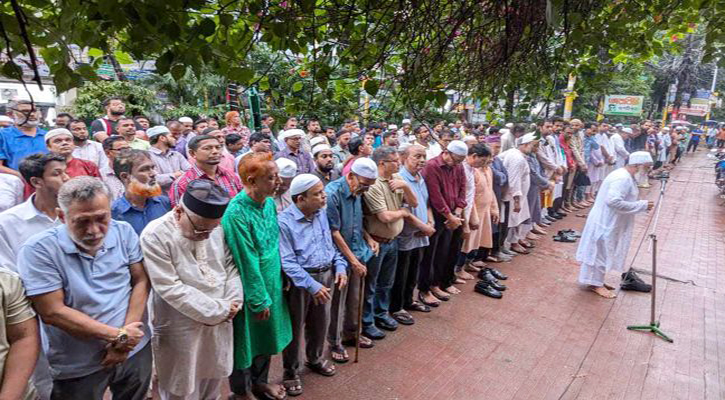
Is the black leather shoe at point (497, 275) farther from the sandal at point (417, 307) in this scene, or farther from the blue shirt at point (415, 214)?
the blue shirt at point (415, 214)

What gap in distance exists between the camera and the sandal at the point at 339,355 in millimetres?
3965

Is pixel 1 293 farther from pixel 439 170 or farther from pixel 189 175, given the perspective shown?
pixel 439 170

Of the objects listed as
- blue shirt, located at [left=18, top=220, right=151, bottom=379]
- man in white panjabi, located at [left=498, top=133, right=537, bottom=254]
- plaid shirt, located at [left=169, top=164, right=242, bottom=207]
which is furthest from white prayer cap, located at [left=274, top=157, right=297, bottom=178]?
man in white panjabi, located at [left=498, top=133, right=537, bottom=254]

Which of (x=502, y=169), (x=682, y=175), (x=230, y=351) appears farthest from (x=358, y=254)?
(x=682, y=175)

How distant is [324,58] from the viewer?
97.0 inches

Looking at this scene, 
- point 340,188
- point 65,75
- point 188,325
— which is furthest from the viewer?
point 340,188

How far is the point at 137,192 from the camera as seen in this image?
313 centimetres

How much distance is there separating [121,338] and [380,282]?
8.57 ft

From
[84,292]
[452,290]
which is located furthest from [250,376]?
[452,290]

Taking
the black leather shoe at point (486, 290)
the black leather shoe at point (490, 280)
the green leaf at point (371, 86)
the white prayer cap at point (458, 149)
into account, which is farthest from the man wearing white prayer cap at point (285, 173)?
the black leather shoe at point (490, 280)

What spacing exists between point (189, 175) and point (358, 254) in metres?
1.58

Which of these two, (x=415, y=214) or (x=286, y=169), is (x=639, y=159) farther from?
(x=286, y=169)

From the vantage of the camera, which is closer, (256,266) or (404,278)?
(256,266)

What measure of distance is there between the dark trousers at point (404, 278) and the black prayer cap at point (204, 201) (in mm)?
2475
